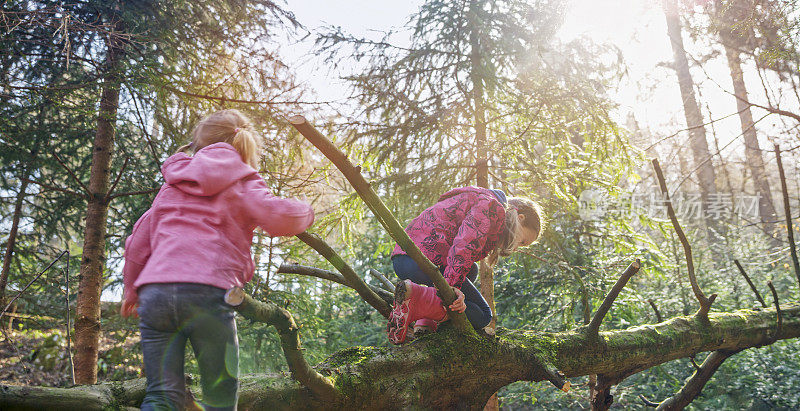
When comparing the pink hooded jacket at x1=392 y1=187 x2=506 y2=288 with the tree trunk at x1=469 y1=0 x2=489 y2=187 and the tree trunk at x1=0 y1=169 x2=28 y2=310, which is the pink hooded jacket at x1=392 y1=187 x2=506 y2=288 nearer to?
the tree trunk at x1=469 y1=0 x2=489 y2=187

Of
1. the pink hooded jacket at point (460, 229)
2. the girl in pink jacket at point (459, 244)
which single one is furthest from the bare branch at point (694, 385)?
the pink hooded jacket at point (460, 229)

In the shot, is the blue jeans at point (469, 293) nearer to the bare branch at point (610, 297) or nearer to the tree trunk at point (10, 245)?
the bare branch at point (610, 297)

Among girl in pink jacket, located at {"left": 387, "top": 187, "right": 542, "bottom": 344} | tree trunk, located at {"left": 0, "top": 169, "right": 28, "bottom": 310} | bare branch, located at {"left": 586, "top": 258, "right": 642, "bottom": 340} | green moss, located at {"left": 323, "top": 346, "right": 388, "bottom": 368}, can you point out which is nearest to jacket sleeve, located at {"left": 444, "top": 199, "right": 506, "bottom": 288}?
girl in pink jacket, located at {"left": 387, "top": 187, "right": 542, "bottom": 344}

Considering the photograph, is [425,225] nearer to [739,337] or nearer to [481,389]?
[481,389]

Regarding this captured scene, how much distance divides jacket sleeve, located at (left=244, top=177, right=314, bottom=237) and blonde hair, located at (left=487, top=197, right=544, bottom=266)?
148 cm

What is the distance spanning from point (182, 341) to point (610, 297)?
2.45 meters

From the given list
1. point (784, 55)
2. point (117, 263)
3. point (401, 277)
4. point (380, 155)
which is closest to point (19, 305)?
point (117, 263)

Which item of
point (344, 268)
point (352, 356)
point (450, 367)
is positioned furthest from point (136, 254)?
point (450, 367)

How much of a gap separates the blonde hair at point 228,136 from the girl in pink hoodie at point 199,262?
0.06 meters

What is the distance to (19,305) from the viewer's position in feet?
25.3

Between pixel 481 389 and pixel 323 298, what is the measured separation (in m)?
5.11

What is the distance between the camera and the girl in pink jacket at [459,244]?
8.78ft

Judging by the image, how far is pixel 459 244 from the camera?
2748mm

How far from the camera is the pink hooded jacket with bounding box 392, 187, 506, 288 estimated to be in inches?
108
